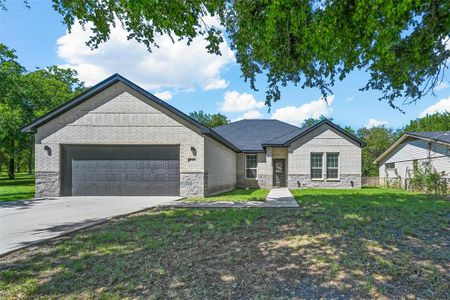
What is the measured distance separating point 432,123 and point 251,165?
117 ft

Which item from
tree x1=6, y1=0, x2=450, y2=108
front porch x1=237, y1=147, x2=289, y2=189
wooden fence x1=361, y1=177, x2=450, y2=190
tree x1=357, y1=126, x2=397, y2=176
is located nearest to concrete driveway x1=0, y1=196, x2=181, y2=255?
tree x1=6, y1=0, x2=450, y2=108

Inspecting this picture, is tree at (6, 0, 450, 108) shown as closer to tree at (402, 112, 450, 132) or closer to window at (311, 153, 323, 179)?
window at (311, 153, 323, 179)

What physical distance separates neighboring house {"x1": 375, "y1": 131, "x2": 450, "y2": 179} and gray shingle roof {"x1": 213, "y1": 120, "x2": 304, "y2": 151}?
8216 mm

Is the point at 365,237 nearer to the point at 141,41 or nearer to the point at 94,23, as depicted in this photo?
Result: the point at 141,41

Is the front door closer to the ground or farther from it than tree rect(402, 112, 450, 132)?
closer to the ground

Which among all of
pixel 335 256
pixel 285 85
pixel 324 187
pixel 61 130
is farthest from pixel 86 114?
pixel 324 187

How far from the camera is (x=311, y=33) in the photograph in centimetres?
468

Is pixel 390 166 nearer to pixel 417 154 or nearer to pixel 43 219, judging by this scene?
pixel 417 154

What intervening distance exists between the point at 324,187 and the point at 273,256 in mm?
14255

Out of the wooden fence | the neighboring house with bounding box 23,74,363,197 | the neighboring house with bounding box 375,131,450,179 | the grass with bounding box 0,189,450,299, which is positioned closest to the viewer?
the grass with bounding box 0,189,450,299

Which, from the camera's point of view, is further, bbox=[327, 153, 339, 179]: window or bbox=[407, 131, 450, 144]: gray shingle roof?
bbox=[327, 153, 339, 179]: window

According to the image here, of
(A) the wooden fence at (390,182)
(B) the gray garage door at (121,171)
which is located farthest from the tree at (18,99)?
(A) the wooden fence at (390,182)

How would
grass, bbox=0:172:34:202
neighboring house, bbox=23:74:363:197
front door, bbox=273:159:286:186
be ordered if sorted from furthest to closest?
front door, bbox=273:159:286:186
grass, bbox=0:172:34:202
neighboring house, bbox=23:74:363:197

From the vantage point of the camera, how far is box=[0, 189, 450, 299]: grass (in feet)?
10.3
